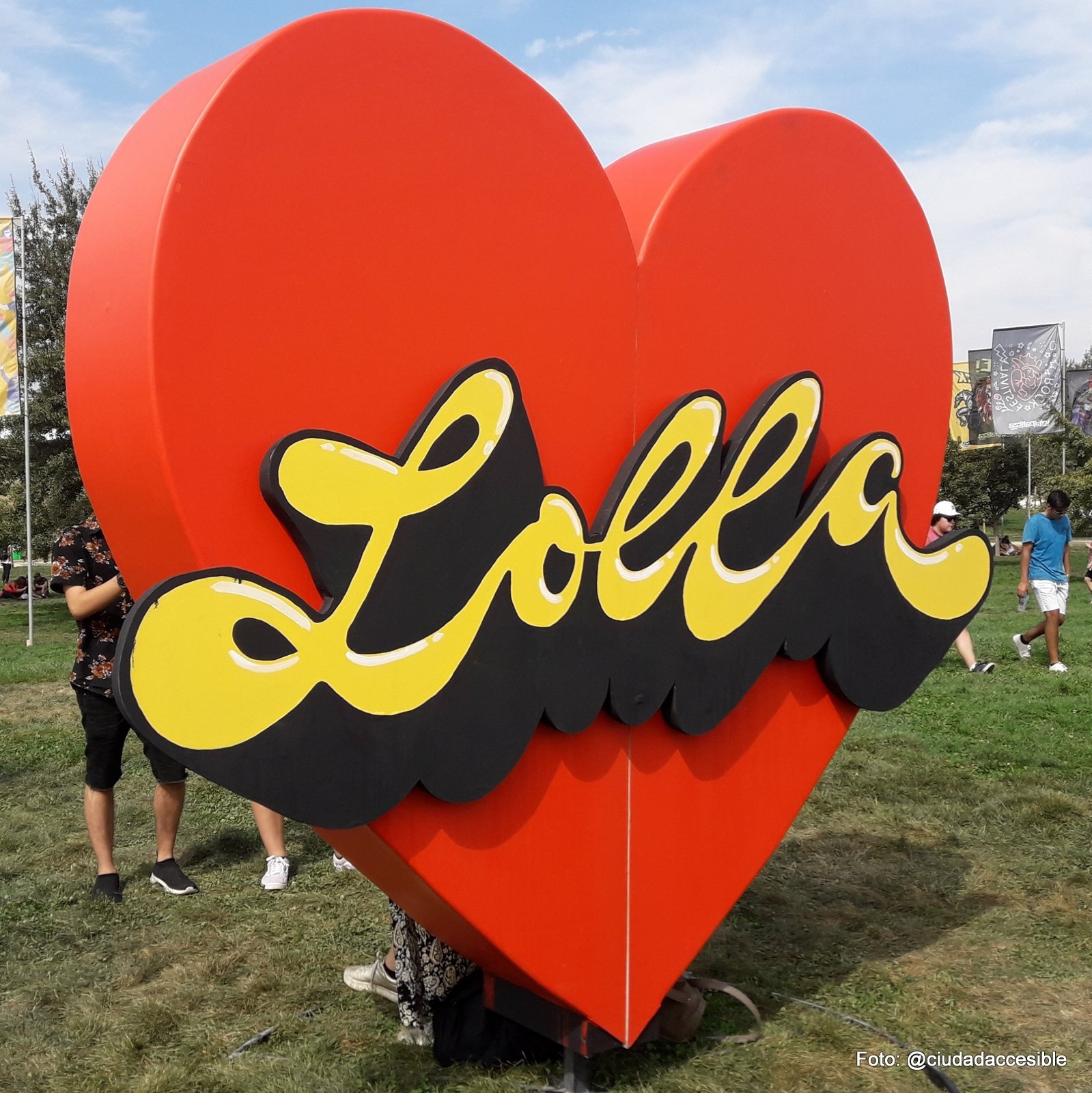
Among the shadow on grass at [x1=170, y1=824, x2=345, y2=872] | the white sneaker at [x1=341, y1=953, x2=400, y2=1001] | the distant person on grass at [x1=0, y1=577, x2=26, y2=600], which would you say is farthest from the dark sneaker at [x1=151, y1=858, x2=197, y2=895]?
the distant person on grass at [x1=0, y1=577, x2=26, y2=600]

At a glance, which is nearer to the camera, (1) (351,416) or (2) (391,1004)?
(1) (351,416)

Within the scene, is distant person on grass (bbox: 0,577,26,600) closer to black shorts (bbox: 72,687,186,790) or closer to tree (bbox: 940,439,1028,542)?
black shorts (bbox: 72,687,186,790)

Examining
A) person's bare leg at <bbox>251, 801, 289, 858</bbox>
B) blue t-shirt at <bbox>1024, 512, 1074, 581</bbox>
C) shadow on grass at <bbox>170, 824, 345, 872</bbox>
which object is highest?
blue t-shirt at <bbox>1024, 512, 1074, 581</bbox>

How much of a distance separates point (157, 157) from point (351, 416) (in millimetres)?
690

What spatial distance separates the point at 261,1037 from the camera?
3.60 meters

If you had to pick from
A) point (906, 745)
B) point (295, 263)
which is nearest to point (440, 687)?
point (295, 263)

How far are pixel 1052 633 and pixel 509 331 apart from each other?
8811 millimetres

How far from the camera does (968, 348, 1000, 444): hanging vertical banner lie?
31688 mm

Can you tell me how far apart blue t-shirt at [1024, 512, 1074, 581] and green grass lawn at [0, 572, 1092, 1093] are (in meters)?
3.33

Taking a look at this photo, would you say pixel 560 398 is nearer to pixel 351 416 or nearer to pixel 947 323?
pixel 351 416

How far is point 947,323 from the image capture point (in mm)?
3998

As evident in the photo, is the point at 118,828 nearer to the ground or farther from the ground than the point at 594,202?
nearer to the ground

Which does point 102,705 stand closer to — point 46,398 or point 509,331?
point 509,331

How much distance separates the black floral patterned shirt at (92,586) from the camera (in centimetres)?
446
